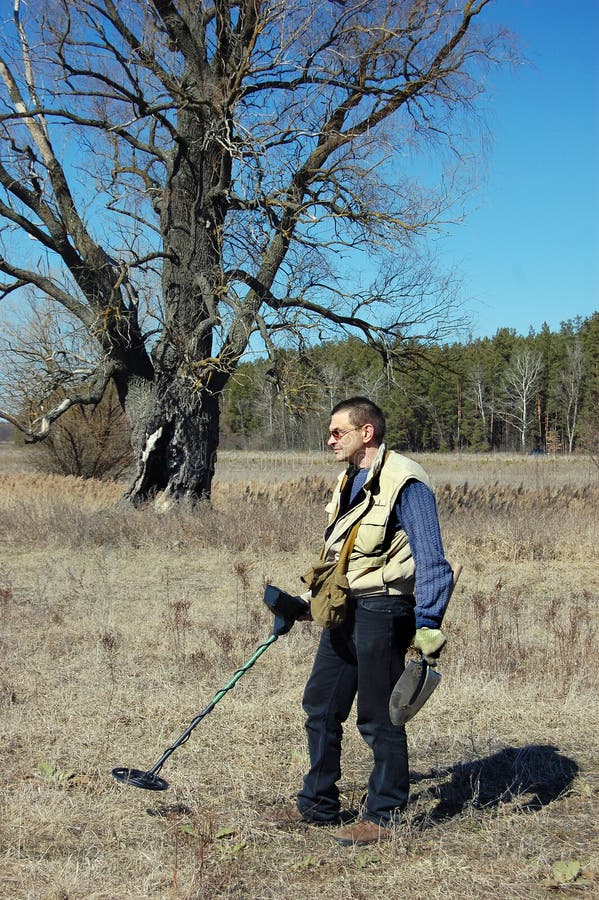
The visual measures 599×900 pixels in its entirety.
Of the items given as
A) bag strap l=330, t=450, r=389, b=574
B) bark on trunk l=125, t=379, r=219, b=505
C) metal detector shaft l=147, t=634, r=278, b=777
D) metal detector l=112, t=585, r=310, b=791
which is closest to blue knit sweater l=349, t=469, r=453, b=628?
bag strap l=330, t=450, r=389, b=574

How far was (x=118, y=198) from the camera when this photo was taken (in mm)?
13125

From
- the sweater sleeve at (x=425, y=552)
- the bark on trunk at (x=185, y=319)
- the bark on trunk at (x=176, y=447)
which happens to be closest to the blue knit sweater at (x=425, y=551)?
the sweater sleeve at (x=425, y=552)

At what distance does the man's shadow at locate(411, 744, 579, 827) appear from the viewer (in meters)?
4.06

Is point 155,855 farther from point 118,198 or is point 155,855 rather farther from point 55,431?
Result: point 55,431

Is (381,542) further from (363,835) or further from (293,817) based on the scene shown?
(293,817)

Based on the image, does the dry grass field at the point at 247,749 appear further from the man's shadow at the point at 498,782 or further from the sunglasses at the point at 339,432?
the sunglasses at the point at 339,432

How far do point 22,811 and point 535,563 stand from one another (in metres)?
8.40

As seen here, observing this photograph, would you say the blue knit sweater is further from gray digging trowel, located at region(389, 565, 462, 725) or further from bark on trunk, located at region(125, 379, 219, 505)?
bark on trunk, located at region(125, 379, 219, 505)

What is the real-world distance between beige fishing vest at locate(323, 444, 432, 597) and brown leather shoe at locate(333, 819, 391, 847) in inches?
37.6

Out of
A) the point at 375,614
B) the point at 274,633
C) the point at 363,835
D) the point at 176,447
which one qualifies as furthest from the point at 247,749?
the point at 176,447

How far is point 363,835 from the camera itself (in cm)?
358

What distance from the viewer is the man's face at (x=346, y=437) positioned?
3.75 m

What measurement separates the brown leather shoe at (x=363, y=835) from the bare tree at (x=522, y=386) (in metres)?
62.0

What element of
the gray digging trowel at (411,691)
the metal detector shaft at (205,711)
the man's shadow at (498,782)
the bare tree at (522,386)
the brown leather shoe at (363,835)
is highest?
the bare tree at (522,386)
